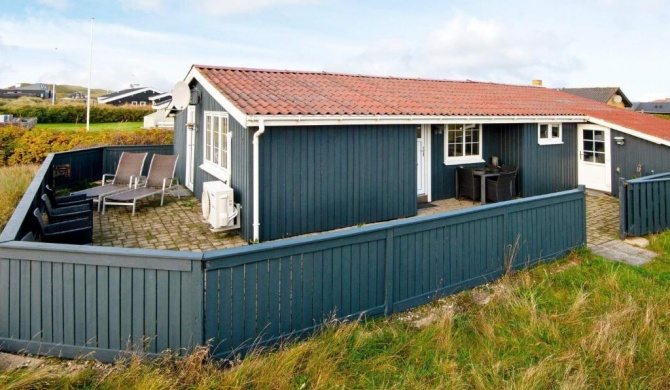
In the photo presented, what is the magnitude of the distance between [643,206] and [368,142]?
5563 mm

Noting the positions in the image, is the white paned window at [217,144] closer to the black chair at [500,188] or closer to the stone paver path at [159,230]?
the stone paver path at [159,230]

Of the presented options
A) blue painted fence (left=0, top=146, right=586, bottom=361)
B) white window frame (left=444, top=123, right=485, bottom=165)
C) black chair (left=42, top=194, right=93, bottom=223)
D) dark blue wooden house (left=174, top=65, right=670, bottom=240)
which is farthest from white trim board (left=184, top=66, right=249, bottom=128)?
white window frame (left=444, top=123, right=485, bottom=165)

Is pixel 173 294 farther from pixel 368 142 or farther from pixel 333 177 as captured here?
pixel 368 142

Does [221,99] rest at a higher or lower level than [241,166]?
higher

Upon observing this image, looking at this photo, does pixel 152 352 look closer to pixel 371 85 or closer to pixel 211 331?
pixel 211 331

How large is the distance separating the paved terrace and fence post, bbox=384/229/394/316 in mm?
3741

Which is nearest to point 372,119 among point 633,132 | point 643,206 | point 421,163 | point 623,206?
point 421,163

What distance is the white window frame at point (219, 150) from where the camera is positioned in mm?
9320

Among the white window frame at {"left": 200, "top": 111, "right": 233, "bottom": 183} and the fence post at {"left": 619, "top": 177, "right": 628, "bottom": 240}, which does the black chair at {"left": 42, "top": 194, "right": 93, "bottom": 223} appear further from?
the fence post at {"left": 619, "top": 177, "right": 628, "bottom": 240}

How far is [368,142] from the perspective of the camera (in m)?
9.33

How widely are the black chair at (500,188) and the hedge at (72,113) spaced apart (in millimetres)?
39085

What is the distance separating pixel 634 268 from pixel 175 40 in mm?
20088

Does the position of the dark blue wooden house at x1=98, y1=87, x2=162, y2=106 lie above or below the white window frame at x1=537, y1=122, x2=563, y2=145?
above

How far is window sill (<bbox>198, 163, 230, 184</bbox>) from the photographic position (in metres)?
9.47
